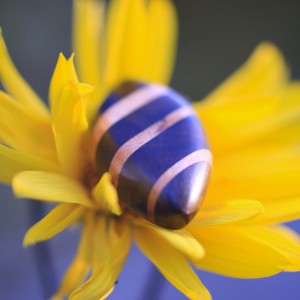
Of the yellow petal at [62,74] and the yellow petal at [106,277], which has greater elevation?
the yellow petal at [62,74]

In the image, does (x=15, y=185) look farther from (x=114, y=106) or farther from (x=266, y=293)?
(x=266, y=293)

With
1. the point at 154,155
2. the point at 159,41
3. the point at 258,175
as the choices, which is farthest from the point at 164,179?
the point at 159,41

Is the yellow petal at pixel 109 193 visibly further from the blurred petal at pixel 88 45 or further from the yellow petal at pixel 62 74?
the blurred petal at pixel 88 45

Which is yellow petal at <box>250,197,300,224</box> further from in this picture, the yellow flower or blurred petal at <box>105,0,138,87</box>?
blurred petal at <box>105,0,138,87</box>

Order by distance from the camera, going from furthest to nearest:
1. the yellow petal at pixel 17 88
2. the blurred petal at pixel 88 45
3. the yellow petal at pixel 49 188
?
the blurred petal at pixel 88 45, the yellow petal at pixel 17 88, the yellow petal at pixel 49 188

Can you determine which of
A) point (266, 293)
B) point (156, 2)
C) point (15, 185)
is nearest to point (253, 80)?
point (156, 2)

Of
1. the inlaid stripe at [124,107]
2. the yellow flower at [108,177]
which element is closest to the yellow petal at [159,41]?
the yellow flower at [108,177]

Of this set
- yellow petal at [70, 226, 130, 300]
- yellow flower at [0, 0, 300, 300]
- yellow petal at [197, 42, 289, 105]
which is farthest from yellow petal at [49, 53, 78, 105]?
yellow petal at [197, 42, 289, 105]

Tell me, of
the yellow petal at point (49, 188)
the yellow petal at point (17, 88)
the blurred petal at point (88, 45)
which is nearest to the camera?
the yellow petal at point (49, 188)
